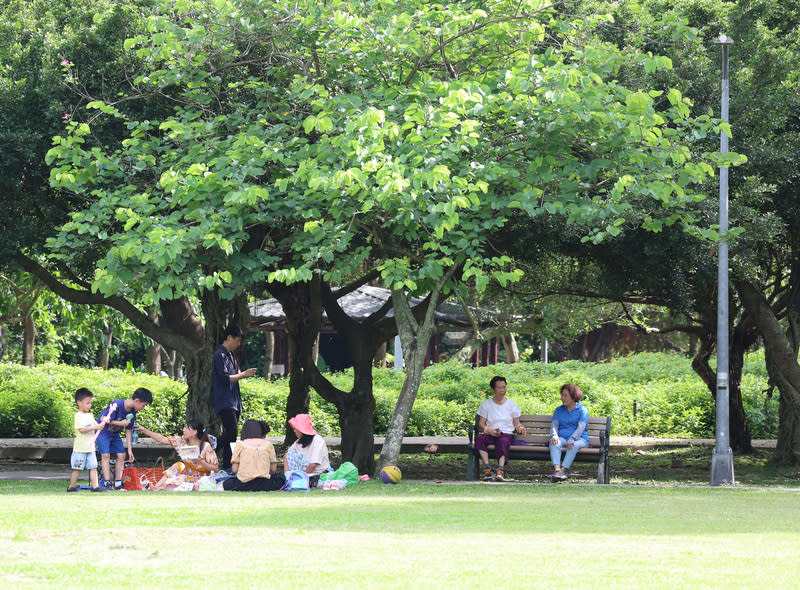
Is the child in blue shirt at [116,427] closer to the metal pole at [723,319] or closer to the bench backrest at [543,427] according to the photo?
the bench backrest at [543,427]

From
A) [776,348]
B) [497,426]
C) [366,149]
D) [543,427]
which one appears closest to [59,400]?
[497,426]

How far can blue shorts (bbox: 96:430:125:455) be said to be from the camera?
40.6 feet

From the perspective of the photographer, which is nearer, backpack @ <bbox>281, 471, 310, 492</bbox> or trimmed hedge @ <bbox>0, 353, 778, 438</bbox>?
backpack @ <bbox>281, 471, 310, 492</bbox>

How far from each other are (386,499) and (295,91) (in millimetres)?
5001

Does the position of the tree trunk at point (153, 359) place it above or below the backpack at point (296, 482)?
above

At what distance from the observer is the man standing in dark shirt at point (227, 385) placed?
1353cm

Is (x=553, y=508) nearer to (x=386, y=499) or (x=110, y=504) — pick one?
(x=386, y=499)

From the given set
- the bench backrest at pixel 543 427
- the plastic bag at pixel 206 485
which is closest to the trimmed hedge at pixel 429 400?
the bench backrest at pixel 543 427

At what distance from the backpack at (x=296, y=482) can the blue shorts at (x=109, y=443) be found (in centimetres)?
200

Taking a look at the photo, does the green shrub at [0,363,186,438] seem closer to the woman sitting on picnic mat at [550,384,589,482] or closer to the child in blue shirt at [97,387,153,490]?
the child in blue shirt at [97,387,153,490]

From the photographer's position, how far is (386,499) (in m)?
10.9

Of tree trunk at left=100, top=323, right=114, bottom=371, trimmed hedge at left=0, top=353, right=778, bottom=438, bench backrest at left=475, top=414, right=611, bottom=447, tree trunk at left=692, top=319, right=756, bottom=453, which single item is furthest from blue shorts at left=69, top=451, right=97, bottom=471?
tree trunk at left=100, top=323, right=114, bottom=371

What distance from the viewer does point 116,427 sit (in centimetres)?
1250

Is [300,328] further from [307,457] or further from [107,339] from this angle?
[107,339]
